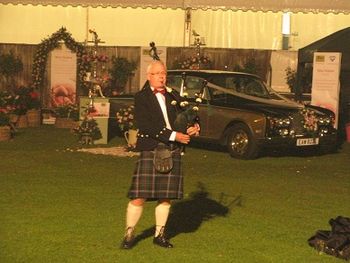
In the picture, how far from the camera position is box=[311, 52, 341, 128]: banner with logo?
55.9 ft

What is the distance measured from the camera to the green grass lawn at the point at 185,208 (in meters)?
7.18

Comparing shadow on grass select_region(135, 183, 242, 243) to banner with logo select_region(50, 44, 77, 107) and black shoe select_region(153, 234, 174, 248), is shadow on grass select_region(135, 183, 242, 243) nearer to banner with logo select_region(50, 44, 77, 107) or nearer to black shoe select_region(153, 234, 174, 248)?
black shoe select_region(153, 234, 174, 248)

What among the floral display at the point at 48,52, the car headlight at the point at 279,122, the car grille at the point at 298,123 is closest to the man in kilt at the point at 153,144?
the car headlight at the point at 279,122

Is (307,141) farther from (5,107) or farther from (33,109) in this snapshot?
(33,109)

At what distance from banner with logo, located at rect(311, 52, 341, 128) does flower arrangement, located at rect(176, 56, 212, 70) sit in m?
4.07

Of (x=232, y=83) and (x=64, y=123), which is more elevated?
(x=232, y=83)

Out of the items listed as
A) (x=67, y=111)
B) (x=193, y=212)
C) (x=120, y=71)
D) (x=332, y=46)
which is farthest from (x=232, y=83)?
(x=120, y=71)

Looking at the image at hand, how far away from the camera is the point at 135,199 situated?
22.8 ft

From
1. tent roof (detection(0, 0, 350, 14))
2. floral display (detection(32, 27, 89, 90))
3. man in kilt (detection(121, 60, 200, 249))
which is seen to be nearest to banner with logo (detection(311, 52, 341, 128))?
tent roof (detection(0, 0, 350, 14))

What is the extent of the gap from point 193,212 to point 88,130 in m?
7.00

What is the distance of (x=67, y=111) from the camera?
19.4 meters

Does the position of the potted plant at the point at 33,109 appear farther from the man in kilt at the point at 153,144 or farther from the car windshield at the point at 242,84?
the man in kilt at the point at 153,144

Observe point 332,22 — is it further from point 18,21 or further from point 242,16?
point 18,21

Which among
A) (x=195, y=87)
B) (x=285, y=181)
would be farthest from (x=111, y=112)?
(x=285, y=181)
